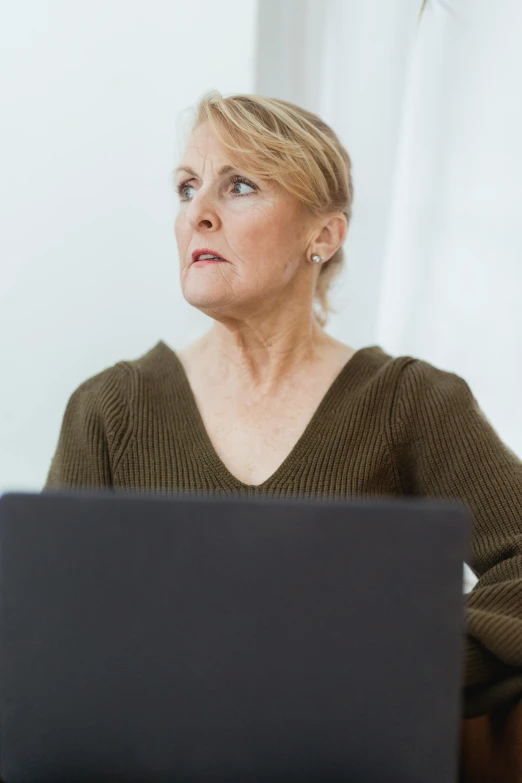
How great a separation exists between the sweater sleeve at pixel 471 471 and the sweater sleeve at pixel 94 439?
47 cm

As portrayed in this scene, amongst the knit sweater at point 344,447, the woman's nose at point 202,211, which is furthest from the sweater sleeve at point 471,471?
the woman's nose at point 202,211

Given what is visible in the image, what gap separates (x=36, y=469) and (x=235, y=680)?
1193 mm

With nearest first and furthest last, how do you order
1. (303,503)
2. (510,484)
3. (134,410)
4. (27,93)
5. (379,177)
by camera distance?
(303,503) → (510,484) → (134,410) → (27,93) → (379,177)

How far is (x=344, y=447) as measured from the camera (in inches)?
56.8

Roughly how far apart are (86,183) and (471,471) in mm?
991

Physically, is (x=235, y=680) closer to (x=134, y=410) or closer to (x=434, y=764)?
(x=434, y=764)

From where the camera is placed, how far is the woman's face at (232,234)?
1470 mm

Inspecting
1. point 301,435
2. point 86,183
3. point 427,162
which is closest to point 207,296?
point 301,435

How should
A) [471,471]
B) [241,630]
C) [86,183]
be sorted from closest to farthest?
[241,630]
[471,471]
[86,183]

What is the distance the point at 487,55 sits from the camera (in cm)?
178

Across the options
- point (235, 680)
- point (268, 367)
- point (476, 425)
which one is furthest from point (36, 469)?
point (235, 680)

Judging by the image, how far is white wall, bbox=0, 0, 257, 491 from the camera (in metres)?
1.74

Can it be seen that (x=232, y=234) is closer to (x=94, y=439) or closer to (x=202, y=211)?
(x=202, y=211)

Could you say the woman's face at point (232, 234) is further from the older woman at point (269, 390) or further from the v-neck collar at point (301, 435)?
the v-neck collar at point (301, 435)
